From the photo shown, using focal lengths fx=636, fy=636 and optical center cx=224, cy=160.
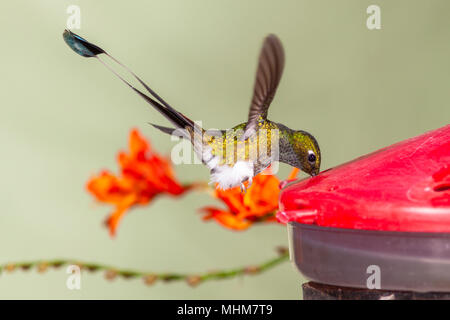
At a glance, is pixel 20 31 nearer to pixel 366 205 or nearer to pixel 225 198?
pixel 225 198

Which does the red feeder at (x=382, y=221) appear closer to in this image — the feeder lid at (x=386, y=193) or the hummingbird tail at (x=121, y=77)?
the feeder lid at (x=386, y=193)

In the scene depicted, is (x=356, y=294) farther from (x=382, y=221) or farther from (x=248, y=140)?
(x=248, y=140)

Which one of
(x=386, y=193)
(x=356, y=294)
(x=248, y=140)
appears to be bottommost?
(x=356, y=294)

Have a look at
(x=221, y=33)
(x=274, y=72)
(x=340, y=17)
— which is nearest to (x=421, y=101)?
(x=340, y=17)

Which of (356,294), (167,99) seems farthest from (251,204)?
(167,99)

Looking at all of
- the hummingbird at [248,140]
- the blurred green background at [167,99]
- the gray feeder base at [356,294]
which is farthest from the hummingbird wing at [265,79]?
the blurred green background at [167,99]

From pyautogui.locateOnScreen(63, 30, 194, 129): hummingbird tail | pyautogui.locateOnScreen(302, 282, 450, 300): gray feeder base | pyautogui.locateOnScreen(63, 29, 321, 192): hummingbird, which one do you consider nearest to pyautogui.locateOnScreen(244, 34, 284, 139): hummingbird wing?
pyautogui.locateOnScreen(63, 29, 321, 192): hummingbird

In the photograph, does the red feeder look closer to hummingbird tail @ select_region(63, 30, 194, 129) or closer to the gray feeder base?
the gray feeder base
